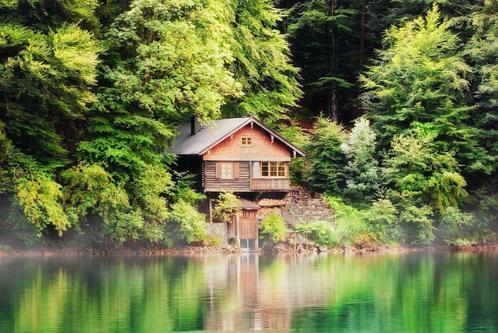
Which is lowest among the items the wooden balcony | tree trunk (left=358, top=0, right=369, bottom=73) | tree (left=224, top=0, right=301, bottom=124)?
the wooden balcony

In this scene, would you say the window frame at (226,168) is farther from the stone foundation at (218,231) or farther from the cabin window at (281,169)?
the stone foundation at (218,231)

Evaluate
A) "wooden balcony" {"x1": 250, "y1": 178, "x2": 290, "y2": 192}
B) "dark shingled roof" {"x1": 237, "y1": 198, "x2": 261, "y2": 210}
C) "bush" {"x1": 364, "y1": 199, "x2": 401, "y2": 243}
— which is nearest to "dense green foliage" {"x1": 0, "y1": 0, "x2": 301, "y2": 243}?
"dark shingled roof" {"x1": 237, "y1": 198, "x2": 261, "y2": 210}

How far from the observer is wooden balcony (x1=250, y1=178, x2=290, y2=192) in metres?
58.6

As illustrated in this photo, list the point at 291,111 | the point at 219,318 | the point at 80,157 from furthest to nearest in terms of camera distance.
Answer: the point at 291,111 < the point at 80,157 < the point at 219,318

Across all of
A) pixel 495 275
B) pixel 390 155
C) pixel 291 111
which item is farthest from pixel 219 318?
pixel 291 111

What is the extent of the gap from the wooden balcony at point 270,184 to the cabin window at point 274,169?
16.3 inches

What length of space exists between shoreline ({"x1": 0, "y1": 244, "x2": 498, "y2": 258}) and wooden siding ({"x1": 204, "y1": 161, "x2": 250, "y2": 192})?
3584mm

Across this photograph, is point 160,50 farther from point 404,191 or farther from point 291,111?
point 291,111

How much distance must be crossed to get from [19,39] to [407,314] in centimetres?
2304

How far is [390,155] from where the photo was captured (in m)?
61.3

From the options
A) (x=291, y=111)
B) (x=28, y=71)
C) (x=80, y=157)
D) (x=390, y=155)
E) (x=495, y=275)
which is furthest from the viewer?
(x=291, y=111)

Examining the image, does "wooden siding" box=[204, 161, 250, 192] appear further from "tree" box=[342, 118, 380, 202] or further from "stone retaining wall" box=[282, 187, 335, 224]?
"tree" box=[342, 118, 380, 202]

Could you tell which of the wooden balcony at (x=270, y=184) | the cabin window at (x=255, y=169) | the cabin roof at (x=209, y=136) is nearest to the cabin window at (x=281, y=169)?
the wooden balcony at (x=270, y=184)

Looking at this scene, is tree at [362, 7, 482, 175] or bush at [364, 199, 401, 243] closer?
bush at [364, 199, 401, 243]
